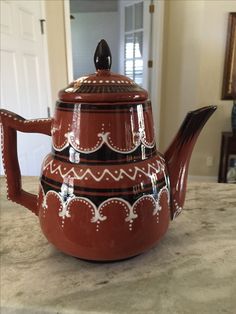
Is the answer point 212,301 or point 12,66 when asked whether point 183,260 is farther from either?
point 12,66

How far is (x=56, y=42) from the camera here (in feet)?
7.52

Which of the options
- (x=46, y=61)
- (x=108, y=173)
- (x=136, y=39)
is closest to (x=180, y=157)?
(x=108, y=173)

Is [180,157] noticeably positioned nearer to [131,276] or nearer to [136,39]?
[131,276]

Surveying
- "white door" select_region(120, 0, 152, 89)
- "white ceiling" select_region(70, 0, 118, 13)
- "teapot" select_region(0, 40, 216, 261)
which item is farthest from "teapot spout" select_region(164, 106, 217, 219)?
"white ceiling" select_region(70, 0, 118, 13)

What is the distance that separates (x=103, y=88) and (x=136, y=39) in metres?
2.81

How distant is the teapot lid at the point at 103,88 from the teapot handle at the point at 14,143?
6 cm

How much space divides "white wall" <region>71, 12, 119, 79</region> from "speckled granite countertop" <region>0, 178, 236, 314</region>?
5177mm

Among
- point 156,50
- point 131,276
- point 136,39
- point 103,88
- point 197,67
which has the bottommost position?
point 131,276

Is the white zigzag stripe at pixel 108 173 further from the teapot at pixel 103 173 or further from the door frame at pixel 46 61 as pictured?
the door frame at pixel 46 61

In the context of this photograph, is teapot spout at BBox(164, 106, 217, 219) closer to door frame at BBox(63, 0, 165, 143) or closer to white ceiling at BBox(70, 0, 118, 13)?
door frame at BBox(63, 0, 165, 143)

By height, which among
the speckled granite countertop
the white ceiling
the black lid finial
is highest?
the white ceiling

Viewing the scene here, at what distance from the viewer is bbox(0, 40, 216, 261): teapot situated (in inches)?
14.0

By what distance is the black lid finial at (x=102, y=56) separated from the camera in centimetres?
40

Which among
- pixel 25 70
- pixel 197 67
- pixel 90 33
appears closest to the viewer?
pixel 25 70
